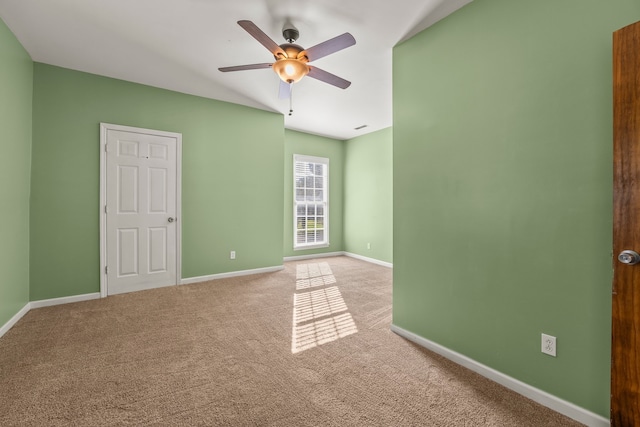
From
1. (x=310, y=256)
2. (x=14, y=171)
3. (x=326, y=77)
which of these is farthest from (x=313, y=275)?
(x=14, y=171)

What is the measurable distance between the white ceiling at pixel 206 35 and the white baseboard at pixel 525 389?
8.58ft

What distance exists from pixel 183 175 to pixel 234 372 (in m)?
3.00

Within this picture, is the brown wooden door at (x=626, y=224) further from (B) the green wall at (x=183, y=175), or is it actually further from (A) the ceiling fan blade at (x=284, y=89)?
(B) the green wall at (x=183, y=175)

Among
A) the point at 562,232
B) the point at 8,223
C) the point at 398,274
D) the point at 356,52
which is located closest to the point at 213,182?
the point at 8,223

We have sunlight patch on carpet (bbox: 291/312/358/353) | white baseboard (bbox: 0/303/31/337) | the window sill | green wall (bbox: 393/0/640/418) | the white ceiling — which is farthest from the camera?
the window sill

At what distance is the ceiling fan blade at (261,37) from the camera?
196cm

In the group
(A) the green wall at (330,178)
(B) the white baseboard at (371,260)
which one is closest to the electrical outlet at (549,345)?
(B) the white baseboard at (371,260)

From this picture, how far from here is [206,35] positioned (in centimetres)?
269

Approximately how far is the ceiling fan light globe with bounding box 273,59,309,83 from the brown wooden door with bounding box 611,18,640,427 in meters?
1.93

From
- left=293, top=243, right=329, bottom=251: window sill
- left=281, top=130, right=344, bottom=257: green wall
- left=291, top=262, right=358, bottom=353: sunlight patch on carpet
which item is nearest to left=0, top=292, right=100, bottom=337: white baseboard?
left=291, top=262, right=358, bottom=353: sunlight patch on carpet

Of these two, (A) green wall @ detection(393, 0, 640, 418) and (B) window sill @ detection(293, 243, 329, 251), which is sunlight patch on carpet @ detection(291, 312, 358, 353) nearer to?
(A) green wall @ detection(393, 0, 640, 418)

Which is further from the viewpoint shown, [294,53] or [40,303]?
[40,303]

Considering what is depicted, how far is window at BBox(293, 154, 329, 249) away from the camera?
6.08 meters

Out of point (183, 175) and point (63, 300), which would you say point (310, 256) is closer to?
point (183, 175)
